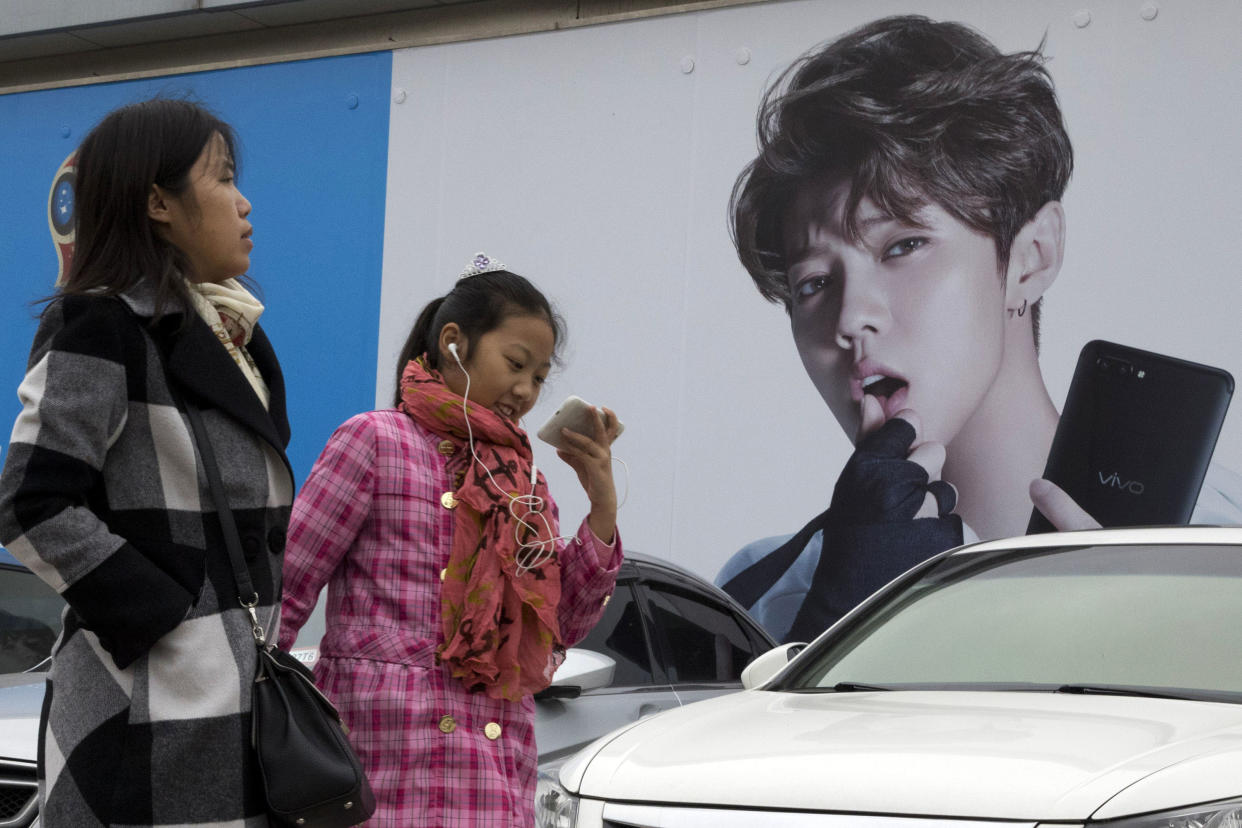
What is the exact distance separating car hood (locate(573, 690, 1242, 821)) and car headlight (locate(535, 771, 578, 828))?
30mm

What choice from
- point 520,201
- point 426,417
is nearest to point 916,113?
point 520,201

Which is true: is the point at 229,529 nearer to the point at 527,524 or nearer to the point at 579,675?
the point at 527,524

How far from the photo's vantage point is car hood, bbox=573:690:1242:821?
222cm

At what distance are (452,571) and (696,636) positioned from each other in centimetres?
276

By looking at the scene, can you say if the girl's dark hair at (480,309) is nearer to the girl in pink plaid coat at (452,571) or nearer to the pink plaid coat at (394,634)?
the girl in pink plaid coat at (452,571)

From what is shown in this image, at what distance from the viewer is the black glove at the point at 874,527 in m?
8.05

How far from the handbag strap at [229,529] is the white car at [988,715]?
0.86 metres

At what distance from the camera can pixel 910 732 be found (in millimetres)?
2566

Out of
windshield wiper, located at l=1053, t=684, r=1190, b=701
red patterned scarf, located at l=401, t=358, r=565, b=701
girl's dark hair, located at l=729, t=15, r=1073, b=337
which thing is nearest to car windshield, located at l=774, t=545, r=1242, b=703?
windshield wiper, located at l=1053, t=684, r=1190, b=701

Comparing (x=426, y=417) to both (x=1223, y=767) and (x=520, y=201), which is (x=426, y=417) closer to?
(x=1223, y=767)

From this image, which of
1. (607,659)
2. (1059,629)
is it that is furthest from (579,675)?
(1059,629)

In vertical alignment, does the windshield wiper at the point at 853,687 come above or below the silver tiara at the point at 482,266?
below

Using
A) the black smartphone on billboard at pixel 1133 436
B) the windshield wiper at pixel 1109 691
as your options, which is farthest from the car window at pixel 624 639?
the black smartphone on billboard at pixel 1133 436

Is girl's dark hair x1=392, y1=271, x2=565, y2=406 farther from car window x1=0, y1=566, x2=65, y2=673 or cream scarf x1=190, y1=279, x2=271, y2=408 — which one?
car window x1=0, y1=566, x2=65, y2=673
